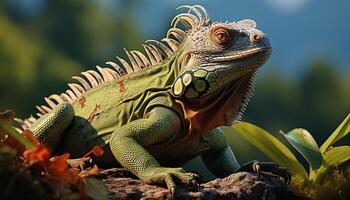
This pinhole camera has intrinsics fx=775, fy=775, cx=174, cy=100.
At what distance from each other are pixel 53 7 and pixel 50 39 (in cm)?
464

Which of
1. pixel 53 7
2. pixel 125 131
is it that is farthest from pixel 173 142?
pixel 53 7

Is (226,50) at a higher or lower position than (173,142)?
higher

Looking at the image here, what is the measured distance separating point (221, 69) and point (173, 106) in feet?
1.40

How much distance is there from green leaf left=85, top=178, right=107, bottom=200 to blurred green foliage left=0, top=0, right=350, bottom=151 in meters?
39.6

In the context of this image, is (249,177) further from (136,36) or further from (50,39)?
(136,36)

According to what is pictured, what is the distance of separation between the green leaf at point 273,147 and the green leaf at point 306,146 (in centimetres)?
9

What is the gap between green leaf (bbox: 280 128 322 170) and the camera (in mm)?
5855

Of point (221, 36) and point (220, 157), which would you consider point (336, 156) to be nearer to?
point (220, 157)

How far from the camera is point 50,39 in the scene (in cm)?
5822

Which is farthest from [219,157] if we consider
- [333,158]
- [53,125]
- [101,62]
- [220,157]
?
[101,62]

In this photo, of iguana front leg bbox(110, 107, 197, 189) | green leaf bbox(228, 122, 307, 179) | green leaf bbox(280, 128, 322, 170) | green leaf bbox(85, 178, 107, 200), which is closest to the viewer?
green leaf bbox(85, 178, 107, 200)

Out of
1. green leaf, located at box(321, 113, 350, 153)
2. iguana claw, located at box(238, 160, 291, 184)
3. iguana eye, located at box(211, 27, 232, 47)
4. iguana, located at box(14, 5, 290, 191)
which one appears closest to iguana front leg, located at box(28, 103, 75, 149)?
iguana, located at box(14, 5, 290, 191)

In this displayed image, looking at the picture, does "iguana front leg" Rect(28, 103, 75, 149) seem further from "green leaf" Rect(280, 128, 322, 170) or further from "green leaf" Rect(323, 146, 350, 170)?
"green leaf" Rect(323, 146, 350, 170)

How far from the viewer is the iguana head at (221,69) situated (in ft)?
16.5
